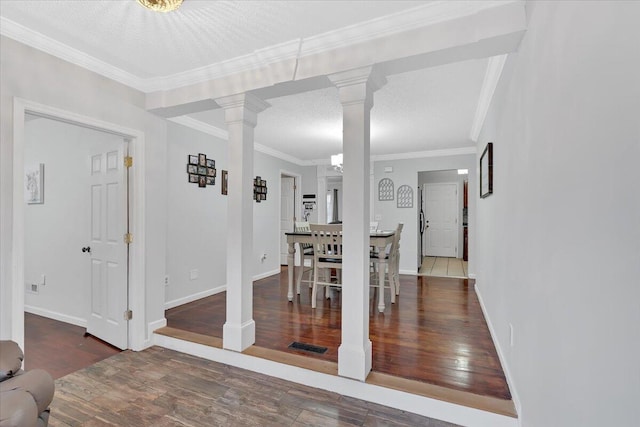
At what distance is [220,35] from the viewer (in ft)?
6.71

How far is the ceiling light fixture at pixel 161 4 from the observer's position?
5.48ft

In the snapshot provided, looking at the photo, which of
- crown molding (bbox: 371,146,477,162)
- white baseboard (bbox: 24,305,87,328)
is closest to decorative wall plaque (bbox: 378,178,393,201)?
crown molding (bbox: 371,146,477,162)

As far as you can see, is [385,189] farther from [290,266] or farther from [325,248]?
[290,266]

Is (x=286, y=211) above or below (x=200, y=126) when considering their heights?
below

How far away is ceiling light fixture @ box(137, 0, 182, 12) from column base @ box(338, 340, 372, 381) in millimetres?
2298

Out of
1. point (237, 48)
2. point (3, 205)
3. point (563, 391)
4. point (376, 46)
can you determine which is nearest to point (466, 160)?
point (376, 46)

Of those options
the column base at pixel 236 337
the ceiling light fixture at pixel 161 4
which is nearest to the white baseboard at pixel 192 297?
the column base at pixel 236 337

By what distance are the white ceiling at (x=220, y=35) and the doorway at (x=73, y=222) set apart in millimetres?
473

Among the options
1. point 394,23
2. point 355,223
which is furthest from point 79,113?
point 394,23

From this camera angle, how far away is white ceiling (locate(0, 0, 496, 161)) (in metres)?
1.77

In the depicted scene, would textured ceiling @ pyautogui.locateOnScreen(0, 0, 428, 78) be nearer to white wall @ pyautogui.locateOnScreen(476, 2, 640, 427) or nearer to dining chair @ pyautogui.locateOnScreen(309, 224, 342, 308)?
white wall @ pyautogui.locateOnScreen(476, 2, 640, 427)

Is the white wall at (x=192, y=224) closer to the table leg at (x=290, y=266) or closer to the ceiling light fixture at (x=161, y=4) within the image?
the table leg at (x=290, y=266)

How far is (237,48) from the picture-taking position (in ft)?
7.24

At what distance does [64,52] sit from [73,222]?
1.89 meters
